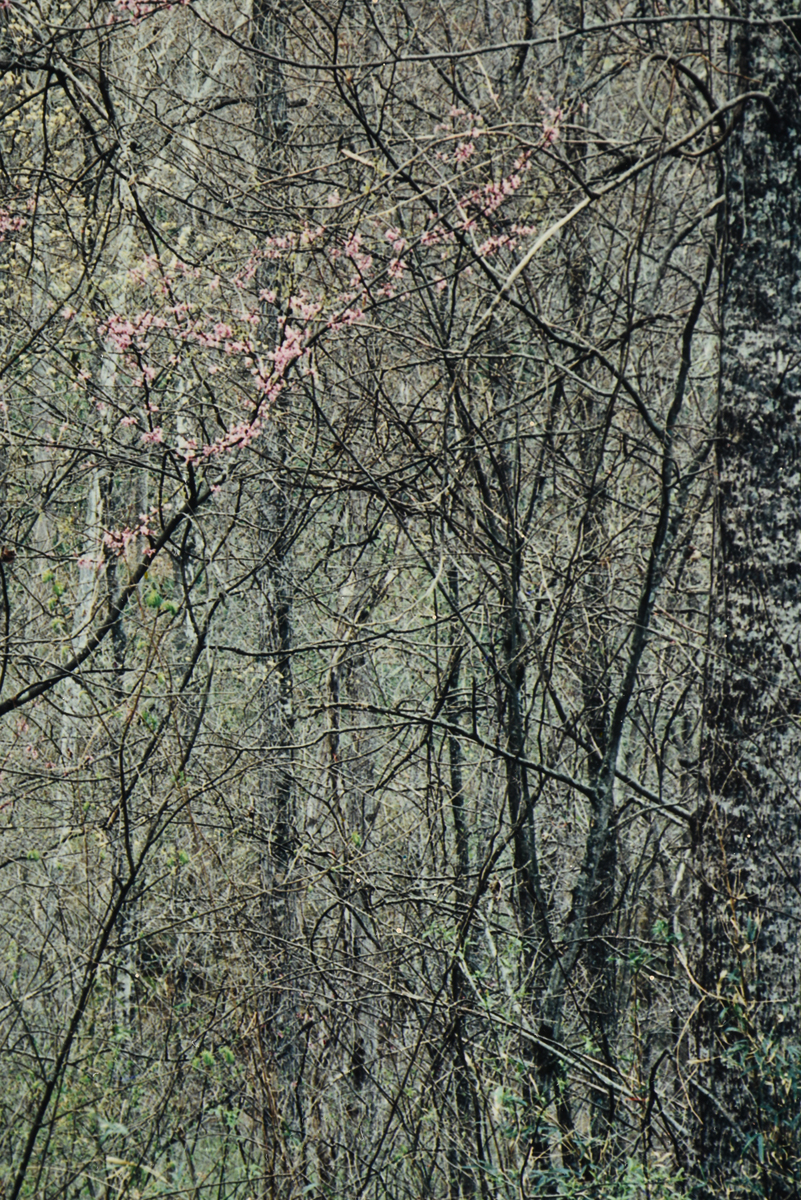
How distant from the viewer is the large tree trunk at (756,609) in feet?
11.1

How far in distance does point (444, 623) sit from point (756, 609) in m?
2.25

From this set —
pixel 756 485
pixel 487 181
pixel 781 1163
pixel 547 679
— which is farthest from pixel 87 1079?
pixel 487 181

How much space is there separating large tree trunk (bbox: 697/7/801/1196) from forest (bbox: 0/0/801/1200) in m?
0.01

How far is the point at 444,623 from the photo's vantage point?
571cm

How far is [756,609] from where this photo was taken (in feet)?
12.1

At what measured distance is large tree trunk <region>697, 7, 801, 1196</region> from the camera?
340cm

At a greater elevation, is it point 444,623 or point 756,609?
point 444,623

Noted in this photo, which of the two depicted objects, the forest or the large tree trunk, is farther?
the forest

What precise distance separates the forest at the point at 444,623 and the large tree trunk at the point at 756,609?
1 centimetres

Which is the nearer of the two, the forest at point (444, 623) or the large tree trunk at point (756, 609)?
the large tree trunk at point (756, 609)

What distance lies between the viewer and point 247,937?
5.88 meters

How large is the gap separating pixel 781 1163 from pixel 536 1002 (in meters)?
2.04

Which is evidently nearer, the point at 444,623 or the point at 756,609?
the point at 756,609

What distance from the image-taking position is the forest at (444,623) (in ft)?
11.9
